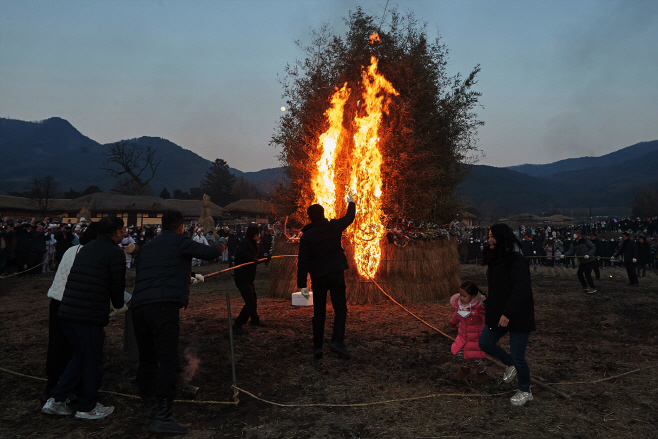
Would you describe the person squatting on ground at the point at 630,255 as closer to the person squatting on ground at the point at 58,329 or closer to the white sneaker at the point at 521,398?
the white sneaker at the point at 521,398

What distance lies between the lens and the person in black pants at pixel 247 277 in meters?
7.64

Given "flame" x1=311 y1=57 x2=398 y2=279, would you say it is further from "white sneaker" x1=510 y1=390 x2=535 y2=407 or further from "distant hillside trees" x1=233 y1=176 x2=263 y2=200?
"distant hillside trees" x1=233 y1=176 x2=263 y2=200

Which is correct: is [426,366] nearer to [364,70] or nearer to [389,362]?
[389,362]

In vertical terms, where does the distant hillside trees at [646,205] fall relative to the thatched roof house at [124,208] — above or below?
above

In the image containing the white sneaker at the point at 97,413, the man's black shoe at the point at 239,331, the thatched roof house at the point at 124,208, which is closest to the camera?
the white sneaker at the point at 97,413

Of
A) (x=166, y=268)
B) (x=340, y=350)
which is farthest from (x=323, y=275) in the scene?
(x=166, y=268)

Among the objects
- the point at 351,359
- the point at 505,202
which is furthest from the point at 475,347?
the point at 505,202

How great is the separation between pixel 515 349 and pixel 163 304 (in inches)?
138

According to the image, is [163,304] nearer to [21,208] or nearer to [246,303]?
[246,303]

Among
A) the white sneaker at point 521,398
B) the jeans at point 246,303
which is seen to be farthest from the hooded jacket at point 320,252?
the white sneaker at point 521,398

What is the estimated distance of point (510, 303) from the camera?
4.27 metres

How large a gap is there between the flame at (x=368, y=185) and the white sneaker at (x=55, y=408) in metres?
7.24

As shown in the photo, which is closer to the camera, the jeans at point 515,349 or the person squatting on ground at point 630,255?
the jeans at point 515,349

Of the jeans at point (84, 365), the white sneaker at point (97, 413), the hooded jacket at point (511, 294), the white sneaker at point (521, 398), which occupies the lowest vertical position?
the white sneaker at point (97, 413)
